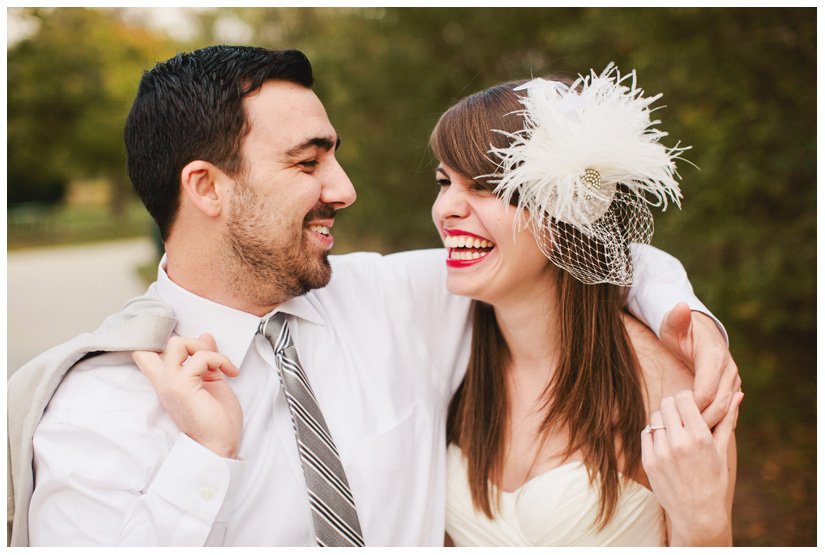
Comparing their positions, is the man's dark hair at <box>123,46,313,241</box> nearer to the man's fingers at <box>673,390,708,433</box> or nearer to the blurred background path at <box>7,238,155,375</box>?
the man's fingers at <box>673,390,708,433</box>

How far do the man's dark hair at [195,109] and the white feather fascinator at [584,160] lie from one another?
832 mm

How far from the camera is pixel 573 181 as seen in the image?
2.04 meters

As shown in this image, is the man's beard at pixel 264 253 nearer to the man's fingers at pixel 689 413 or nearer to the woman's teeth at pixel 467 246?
the woman's teeth at pixel 467 246

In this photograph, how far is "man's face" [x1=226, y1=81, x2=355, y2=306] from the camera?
2.18m

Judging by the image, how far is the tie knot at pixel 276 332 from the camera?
7.10ft

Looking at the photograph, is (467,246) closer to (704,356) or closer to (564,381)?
(564,381)

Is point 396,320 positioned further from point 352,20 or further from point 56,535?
point 352,20

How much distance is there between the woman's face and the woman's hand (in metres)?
0.68

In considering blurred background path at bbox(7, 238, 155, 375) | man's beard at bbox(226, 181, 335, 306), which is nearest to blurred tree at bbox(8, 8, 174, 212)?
blurred background path at bbox(7, 238, 155, 375)

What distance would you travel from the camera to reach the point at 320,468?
6.51ft

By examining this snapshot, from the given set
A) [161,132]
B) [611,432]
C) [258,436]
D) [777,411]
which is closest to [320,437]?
[258,436]

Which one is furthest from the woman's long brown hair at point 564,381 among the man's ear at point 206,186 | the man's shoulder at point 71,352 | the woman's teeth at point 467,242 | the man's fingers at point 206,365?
the man's shoulder at point 71,352

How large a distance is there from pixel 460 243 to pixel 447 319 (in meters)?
0.43

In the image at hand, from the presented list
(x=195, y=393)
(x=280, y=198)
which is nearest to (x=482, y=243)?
(x=280, y=198)
